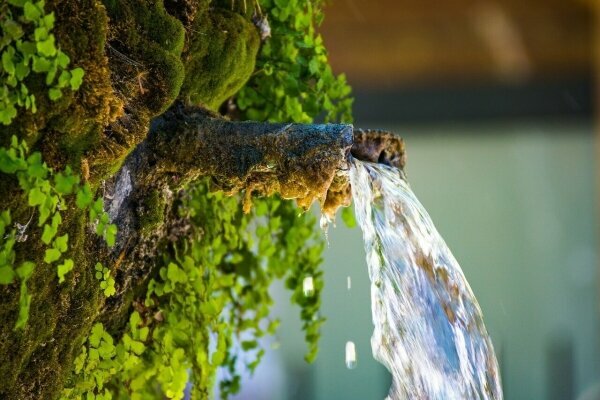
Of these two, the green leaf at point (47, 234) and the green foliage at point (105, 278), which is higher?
the green leaf at point (47, 234)

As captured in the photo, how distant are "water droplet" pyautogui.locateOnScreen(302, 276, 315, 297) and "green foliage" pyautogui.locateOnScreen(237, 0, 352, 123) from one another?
36 cm

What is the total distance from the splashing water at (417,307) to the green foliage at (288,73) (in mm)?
391

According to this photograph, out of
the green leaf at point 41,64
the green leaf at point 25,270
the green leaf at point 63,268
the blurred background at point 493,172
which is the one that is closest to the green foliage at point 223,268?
the green leaf at point 63,268

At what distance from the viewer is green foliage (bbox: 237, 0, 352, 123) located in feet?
5.58

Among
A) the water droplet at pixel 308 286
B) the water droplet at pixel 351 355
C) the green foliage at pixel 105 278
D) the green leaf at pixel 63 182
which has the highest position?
the green leaf at pixel 63 182

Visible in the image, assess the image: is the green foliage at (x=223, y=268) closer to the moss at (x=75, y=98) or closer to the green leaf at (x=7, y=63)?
the moss at (x=75, y=98)

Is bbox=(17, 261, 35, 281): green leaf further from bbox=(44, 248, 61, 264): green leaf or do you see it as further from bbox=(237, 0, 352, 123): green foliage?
bbox=(237, 0, 352, 123): green foliage

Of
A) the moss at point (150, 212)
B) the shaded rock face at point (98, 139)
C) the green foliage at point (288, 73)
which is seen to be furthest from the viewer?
the green foliage at point (288, 73)

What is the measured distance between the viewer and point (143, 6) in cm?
120

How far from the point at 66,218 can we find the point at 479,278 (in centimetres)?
321

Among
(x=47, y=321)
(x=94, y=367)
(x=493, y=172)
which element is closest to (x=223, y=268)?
(x=94, y=367)

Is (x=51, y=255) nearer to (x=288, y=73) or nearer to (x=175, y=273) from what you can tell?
(x=175, y=273)

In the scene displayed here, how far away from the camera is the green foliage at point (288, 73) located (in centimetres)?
170

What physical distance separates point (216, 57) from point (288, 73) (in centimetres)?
29
